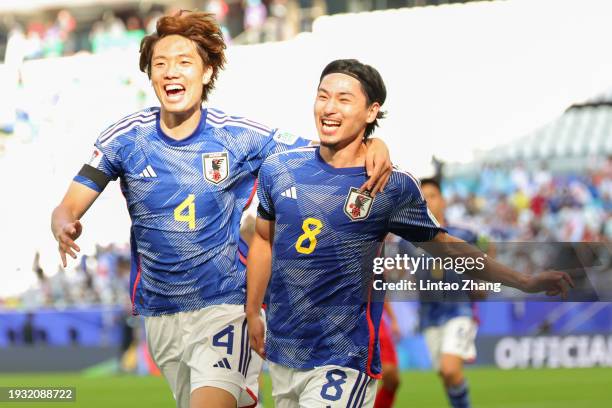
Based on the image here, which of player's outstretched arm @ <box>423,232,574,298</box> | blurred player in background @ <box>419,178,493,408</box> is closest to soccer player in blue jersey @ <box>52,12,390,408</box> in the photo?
player's outstretched arm @ <box>423,232,574,298</box>

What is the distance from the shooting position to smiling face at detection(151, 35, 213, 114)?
5.57 m

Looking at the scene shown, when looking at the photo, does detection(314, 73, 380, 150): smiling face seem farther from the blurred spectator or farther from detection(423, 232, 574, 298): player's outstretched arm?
the blurred spectator

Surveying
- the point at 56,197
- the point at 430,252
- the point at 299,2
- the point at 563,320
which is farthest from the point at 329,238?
the point at 299,2

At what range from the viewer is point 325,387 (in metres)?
4.81

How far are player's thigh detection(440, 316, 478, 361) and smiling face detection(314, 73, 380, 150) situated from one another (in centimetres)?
523

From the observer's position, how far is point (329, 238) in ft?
16.1

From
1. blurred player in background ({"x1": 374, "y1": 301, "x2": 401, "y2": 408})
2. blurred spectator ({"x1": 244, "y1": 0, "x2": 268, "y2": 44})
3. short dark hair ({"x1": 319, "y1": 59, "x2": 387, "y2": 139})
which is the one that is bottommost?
blurred player in background ({"x1": 374, "y1": 301, "x2": 401, "y2": 408})

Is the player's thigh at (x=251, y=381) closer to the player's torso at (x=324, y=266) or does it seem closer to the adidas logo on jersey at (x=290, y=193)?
the player's torso at (x=324, y=266)

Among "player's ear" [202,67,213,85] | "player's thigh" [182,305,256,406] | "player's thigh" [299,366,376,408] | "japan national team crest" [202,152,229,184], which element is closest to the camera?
"player's thigh" [299,366,376,408]

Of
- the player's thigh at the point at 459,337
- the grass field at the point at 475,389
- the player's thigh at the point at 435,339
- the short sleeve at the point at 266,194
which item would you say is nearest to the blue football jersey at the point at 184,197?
the short sleeve at the point at 266,194

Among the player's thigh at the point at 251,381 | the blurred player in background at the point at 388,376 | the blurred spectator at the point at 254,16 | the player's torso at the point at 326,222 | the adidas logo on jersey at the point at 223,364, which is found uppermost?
the blurred spectator at the point at 254,16

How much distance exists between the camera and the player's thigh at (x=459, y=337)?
9.82 metres

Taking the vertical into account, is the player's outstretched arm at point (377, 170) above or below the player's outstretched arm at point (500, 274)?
above

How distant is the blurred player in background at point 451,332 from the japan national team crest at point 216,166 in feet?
12.7
